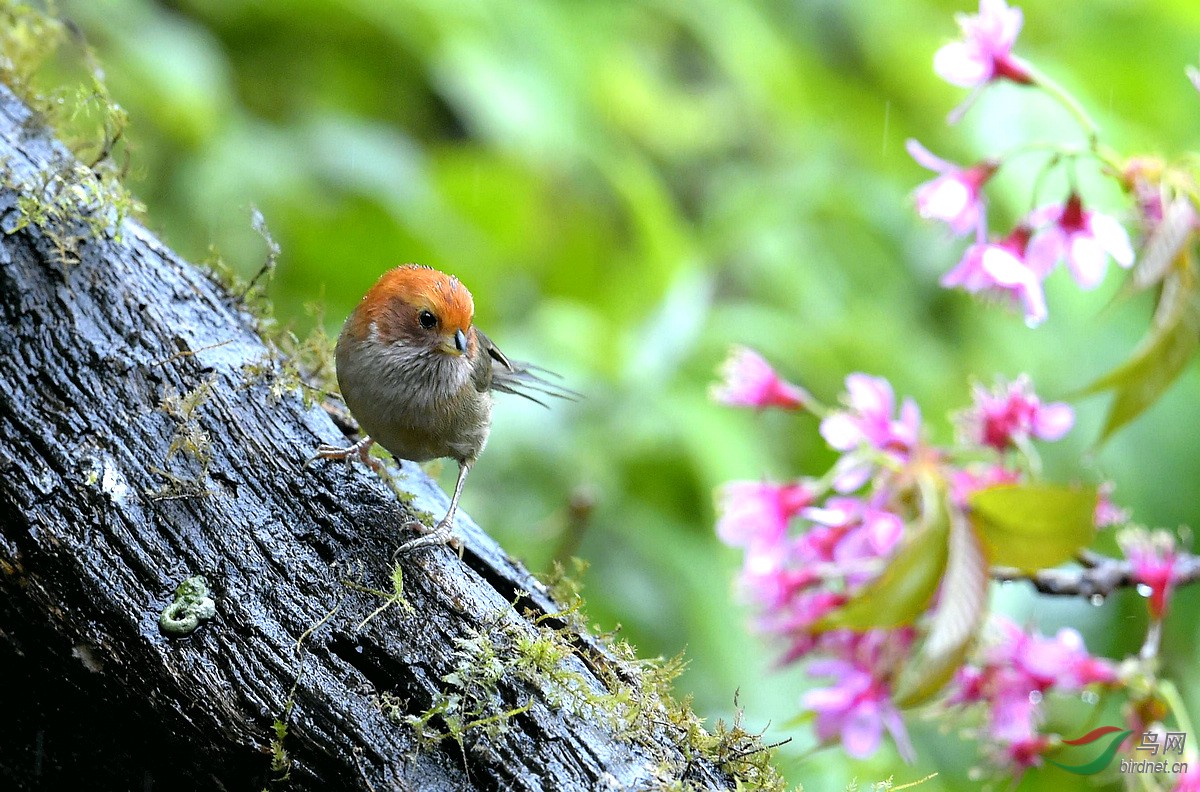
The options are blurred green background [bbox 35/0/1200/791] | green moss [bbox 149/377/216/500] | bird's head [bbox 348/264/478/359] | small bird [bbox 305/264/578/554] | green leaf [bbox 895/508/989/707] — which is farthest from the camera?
blurred green background [bbox 35/0/1200/791]

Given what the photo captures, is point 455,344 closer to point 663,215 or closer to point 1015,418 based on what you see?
point 1015,418

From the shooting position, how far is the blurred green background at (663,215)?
3.66 m

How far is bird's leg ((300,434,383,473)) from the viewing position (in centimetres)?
191

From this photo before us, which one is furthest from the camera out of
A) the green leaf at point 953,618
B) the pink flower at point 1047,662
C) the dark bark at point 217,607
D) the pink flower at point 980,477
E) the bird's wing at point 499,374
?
the bird's wing at point 499,374

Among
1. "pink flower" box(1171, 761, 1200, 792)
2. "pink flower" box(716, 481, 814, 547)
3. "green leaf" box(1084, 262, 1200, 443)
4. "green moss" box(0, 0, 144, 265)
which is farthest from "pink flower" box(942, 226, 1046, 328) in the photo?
"green moss" box(0, 0, 144, 265)

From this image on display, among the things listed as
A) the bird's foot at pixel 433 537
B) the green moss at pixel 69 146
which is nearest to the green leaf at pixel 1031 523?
the bird's foot at pixel 433 537

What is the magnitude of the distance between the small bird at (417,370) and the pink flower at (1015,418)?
92 centimetres

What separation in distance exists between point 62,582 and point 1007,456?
1707mm

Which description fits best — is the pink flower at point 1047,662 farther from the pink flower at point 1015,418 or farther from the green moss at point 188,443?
the green moss at point 188,443

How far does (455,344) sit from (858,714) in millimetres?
1102

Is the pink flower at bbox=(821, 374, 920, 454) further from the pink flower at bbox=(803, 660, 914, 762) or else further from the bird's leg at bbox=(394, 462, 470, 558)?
the bird's leg at bbox=(394, 462, 470, 558)

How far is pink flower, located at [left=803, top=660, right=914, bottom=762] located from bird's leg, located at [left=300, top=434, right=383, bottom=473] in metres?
0.93

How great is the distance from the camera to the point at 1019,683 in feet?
6.77

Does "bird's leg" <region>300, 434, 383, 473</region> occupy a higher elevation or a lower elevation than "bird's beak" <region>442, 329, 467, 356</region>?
lower
